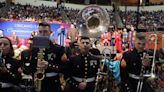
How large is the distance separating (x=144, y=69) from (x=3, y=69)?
114 inches

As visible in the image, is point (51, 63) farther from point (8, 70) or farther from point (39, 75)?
point (8, 70)

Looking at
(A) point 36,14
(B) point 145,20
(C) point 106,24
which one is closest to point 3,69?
(C) point 106,24

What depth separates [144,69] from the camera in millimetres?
8328

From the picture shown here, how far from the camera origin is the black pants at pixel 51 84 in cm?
734

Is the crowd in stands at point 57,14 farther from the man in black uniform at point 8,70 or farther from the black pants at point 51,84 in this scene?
the man in black uniform at point 8,70

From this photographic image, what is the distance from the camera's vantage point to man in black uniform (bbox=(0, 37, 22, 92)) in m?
6.64

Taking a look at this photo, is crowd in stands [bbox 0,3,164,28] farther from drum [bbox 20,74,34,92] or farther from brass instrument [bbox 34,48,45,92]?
brass instrument [bbox 34,48,45,92]

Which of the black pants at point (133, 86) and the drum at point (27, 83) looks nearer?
the drum at point (27, 83)

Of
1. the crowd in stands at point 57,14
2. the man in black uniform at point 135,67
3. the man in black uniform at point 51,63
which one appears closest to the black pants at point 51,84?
the man in black uniform at point 51,63

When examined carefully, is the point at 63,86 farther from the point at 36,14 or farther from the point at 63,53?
the point at 36,14

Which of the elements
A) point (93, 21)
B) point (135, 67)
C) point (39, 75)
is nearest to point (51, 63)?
point (39, 75)

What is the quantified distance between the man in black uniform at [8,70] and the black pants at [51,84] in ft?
1.96

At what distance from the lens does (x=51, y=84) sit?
7.38 metres

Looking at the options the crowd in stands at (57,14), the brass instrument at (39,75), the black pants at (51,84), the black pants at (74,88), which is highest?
the brass instrument at (39,75)
